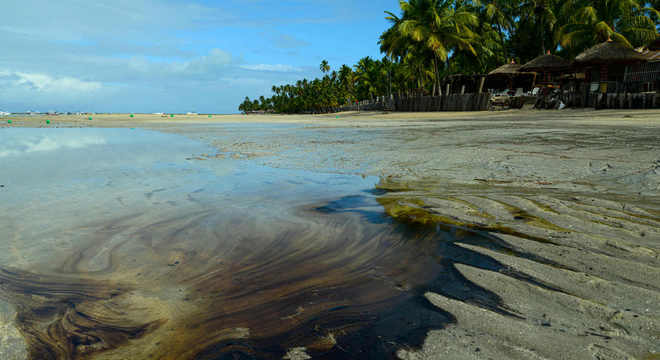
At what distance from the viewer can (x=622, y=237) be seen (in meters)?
1.96

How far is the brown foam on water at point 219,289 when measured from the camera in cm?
126

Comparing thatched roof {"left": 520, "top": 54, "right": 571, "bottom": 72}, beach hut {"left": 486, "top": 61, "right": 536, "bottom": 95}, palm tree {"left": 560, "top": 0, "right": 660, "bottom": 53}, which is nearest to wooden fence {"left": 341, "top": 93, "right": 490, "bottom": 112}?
thatched roof {"left": 520, "top": 54, "right": 571, "bottom": 72}

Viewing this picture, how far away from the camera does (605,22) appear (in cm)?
2853

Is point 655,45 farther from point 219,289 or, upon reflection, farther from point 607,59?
point 219,289

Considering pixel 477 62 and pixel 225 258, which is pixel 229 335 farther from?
pixel 477 62

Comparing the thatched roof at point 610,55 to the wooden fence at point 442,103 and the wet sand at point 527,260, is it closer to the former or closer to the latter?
the wooden fence at point 442,103

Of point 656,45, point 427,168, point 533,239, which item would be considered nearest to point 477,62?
point 656,45

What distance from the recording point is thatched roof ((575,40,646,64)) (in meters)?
21.9

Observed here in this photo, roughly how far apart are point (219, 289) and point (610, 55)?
27070mm

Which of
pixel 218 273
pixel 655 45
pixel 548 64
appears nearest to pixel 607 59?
pixel 548 64

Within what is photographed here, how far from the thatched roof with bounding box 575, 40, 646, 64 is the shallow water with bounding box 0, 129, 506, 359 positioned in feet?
81.5

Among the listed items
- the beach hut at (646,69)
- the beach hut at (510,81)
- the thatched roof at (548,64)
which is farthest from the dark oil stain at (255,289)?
the beach hut at (510,81)

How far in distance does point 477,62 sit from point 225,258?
39121 mm

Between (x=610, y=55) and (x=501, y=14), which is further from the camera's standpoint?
(x=501, y=14)
